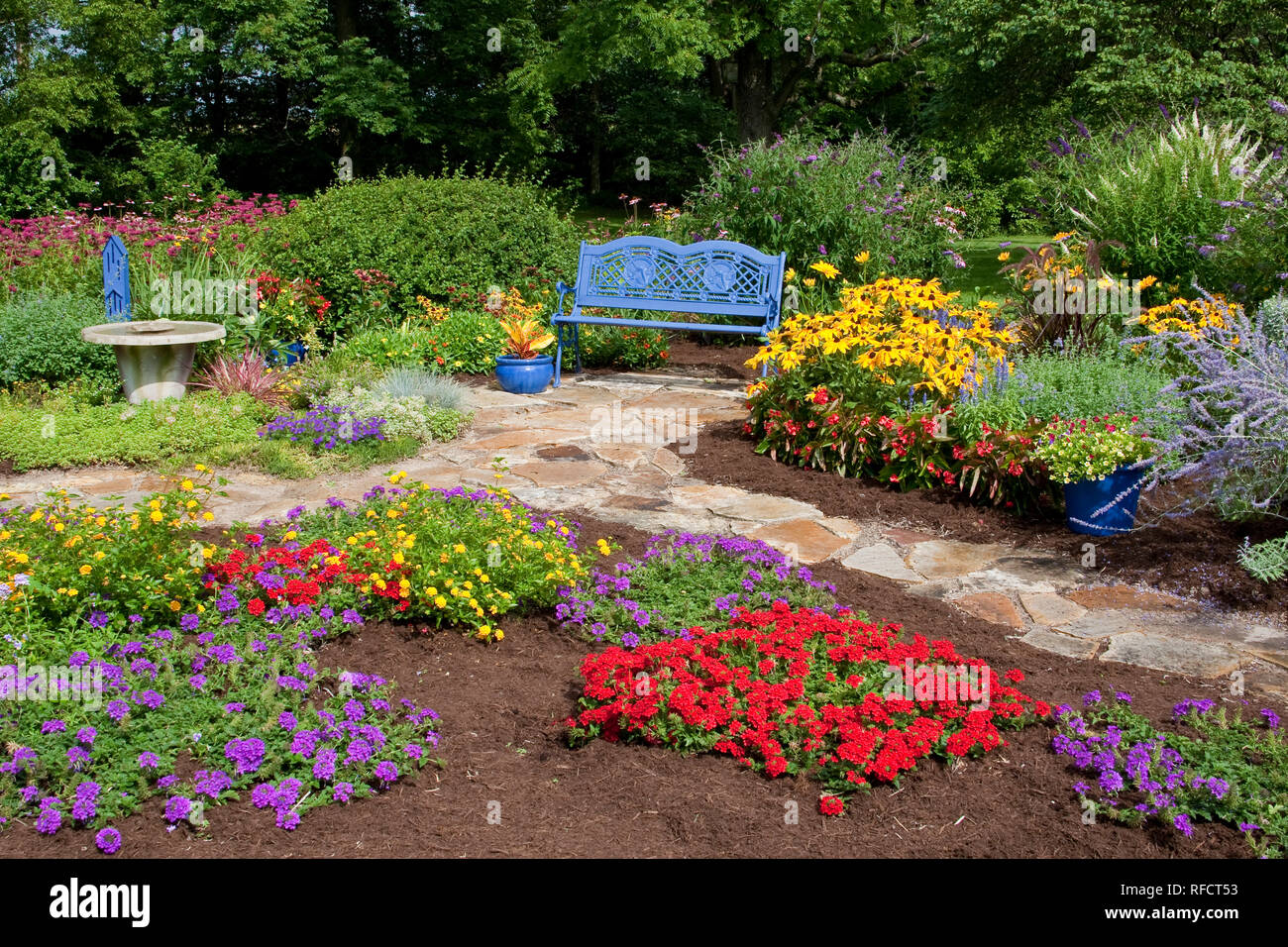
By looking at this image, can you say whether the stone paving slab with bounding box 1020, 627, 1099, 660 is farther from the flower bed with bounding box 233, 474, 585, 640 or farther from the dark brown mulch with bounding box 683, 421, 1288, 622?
the flower bed with bounding box 233, 474, 585, 640

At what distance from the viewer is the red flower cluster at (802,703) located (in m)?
3.01

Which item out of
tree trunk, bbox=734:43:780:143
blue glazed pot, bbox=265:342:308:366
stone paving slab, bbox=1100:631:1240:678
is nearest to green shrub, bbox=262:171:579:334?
blue glazed pot, bbox=265:342:308:366

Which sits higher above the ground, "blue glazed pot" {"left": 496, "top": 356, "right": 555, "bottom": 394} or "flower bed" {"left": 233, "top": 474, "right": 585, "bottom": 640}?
"blue glazed pot" {"left": 496, "top": 356, "right": 555, "bottom": 394}

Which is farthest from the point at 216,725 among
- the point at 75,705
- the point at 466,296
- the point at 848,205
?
the point at 848,205

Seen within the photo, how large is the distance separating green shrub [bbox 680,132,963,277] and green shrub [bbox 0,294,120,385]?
5.44m

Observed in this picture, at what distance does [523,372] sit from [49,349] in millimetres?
3330

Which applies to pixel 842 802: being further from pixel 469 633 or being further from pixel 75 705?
pixel 75 705

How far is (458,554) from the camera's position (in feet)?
13.2

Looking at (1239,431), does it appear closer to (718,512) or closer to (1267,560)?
(1267,560)

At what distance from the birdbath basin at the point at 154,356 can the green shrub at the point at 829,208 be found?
4848 mm

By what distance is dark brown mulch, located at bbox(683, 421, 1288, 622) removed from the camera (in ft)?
14.8

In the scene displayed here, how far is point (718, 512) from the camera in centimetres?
558

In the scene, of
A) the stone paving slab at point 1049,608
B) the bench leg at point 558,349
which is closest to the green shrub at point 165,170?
the bench leg at point 558,349

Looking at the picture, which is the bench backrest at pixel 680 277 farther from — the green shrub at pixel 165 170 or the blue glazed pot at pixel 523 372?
the green shrub at pixel 165 170
